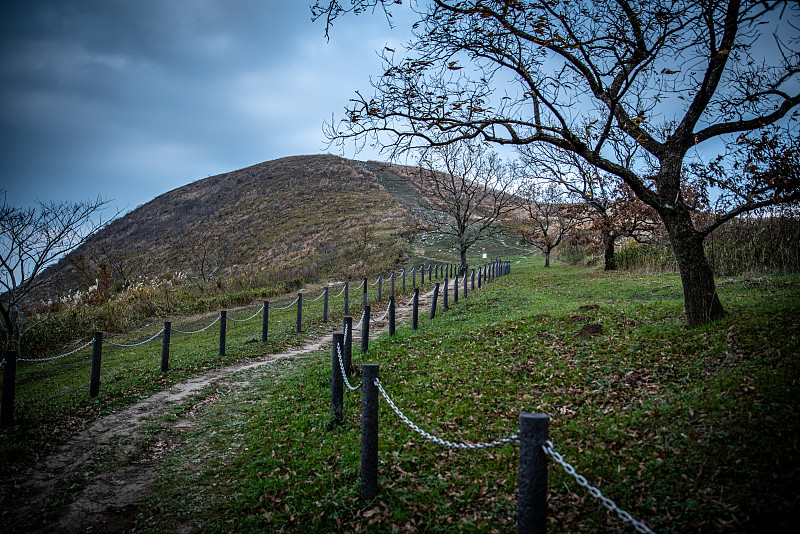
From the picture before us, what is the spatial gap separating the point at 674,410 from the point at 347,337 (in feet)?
17.0

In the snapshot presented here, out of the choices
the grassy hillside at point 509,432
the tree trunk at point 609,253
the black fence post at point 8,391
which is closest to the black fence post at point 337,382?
the grassy hillside at point 509,432

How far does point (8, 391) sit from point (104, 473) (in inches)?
121

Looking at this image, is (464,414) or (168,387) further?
(168,387)

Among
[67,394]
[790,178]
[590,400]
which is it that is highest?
[790,178]

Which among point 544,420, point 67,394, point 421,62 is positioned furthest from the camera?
point 67,394

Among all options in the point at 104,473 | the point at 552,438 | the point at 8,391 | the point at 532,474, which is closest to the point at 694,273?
the point at 552,438

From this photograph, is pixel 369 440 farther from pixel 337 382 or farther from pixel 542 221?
pixel 542 221

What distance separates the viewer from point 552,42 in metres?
7.52

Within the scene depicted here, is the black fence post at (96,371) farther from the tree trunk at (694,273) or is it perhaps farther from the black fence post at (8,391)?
the tree trunk at (694,273)

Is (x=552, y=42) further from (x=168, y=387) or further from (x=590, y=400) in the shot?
(x=168, y=387)

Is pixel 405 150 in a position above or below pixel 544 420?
above

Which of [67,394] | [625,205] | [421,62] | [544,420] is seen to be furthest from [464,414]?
[625,205]

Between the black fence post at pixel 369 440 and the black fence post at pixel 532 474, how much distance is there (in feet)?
6.82

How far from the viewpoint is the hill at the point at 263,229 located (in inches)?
1359
